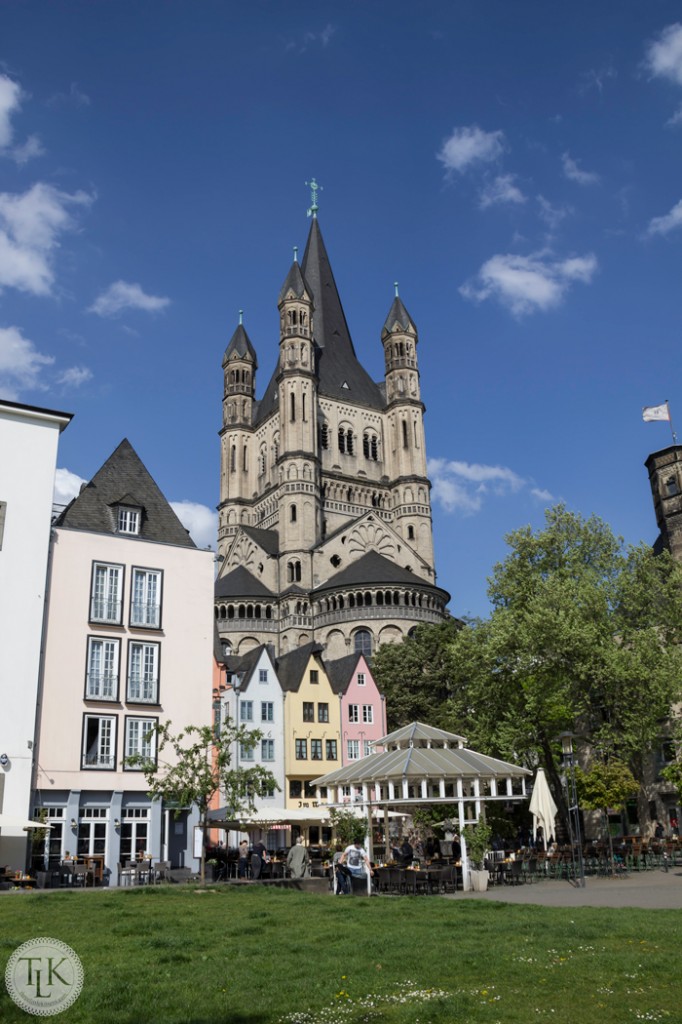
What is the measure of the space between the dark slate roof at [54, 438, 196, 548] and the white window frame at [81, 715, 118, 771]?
7.12m

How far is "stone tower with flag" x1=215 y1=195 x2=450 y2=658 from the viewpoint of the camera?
3447 inches

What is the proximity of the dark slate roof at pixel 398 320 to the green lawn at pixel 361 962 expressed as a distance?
10110 cm

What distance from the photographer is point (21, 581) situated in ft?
104

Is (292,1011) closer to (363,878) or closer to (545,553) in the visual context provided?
(363,878)

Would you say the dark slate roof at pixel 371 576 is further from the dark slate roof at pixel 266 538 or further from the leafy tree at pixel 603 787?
the leafy tree at pixel 603 787

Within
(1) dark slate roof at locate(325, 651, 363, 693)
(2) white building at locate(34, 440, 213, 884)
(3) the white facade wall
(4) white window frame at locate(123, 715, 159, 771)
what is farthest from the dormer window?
(1) dark slate roof at locate(325, 651, 363, 693)

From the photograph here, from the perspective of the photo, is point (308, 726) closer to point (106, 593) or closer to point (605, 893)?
point (106, 593)

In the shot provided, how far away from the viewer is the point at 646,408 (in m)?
64.2

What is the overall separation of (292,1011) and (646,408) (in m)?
61.1

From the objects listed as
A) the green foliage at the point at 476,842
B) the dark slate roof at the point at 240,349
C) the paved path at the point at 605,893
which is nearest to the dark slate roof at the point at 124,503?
the green foliage at the point at 476,842

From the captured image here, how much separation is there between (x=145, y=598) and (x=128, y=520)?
3500mm

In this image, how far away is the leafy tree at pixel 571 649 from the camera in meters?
38.3

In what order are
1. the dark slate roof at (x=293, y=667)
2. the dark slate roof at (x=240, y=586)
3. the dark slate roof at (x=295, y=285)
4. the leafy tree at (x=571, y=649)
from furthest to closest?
the dark slate roof at (x=295, y=285), the dark slate roof at (x=240, y=586), the dark slate roof at (x=293, y=667), the leafy tree at (x=571, y=649)

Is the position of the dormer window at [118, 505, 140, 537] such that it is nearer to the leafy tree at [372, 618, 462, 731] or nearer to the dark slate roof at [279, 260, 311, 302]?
the leafy tree at [372, 618, 462, 731]
